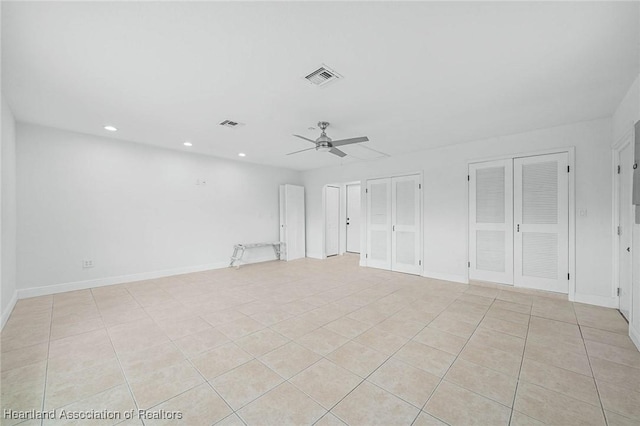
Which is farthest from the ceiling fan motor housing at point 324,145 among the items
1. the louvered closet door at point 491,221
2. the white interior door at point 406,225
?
the louvered closet door at point 491,221

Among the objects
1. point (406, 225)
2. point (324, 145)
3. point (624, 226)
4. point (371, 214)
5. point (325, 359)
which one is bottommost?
point (325, 359)

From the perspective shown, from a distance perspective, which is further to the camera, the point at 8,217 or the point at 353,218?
the point at 353,218

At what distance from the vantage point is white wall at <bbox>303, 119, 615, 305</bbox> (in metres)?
3.54

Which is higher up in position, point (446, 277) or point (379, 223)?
point (379, 223)

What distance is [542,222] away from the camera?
13.0 ft

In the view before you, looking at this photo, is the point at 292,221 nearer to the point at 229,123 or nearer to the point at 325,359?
the point at 229,123

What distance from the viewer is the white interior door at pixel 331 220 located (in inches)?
301

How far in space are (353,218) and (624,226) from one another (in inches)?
244

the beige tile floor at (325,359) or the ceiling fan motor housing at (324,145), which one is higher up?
the ceiling fan motor housing at (324,145)

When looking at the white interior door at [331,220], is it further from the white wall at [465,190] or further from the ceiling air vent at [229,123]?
the ceiling air vent at [229,123]

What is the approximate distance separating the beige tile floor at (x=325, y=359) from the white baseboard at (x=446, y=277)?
79cm

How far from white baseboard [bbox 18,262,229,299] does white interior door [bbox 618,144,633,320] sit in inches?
272

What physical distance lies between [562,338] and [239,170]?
6455mm

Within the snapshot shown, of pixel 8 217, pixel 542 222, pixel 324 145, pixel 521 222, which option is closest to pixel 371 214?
pixel 521 222
